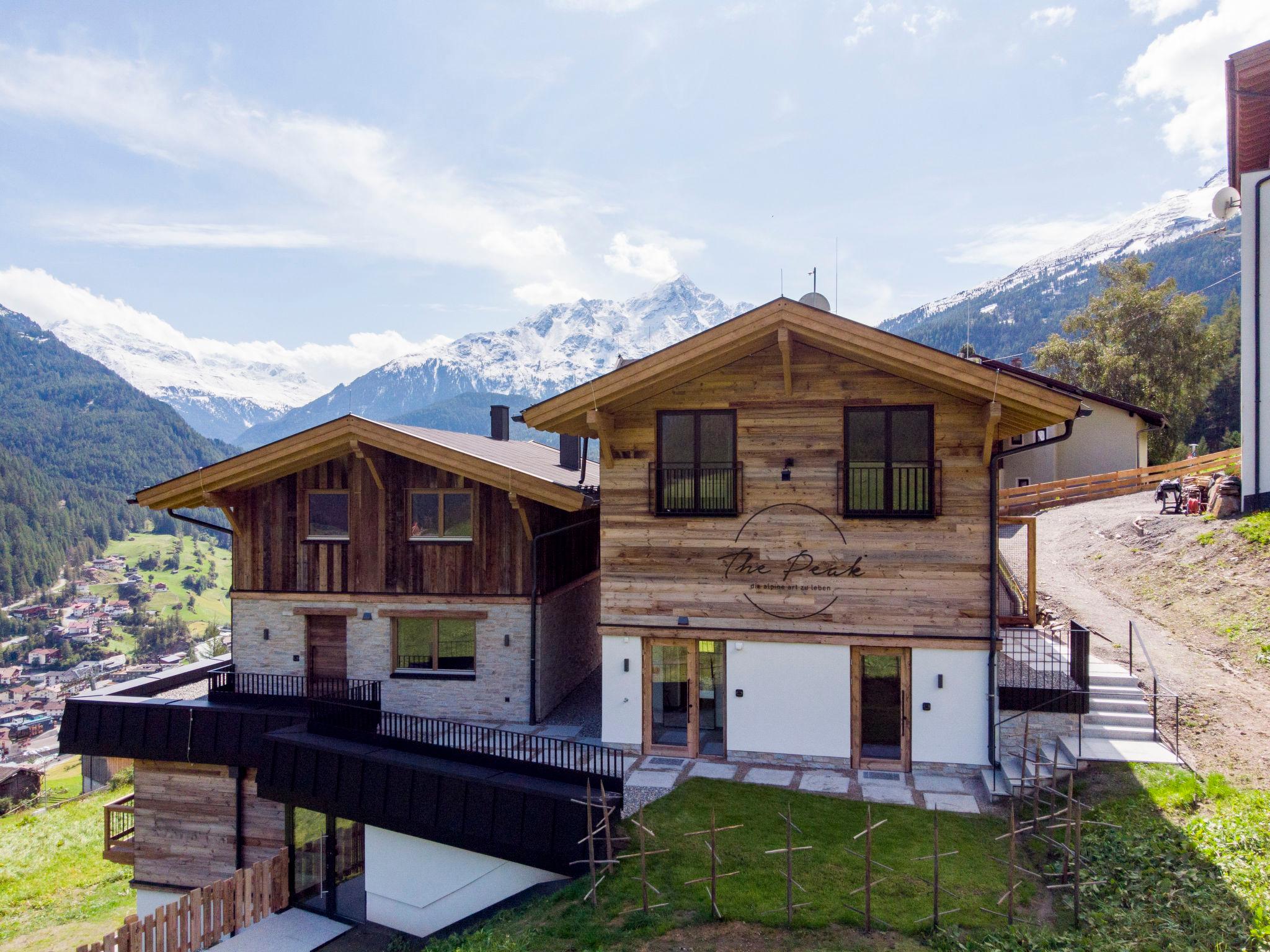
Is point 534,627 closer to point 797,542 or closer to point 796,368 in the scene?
point 797,542

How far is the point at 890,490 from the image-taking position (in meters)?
12.6

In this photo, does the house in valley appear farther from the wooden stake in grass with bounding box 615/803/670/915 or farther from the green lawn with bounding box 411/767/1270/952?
the green lawn with bounding box 411/767/1270/952

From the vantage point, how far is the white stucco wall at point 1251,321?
1614cm

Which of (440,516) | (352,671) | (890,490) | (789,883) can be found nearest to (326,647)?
(352,671)

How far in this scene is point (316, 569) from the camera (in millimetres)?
16625

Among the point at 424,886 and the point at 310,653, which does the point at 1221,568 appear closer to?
the point at 424,886

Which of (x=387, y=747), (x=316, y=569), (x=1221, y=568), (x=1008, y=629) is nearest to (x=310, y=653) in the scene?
(x=316, y=569)

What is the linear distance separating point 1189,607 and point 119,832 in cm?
2569

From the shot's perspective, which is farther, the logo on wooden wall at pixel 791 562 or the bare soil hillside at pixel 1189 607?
the logo on wooden wall at pixel 791 562

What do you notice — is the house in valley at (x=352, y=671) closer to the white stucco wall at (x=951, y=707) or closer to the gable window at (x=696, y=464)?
the gable window at (x=696, y=464)

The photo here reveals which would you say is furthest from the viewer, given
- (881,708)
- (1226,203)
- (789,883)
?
(1226,203)

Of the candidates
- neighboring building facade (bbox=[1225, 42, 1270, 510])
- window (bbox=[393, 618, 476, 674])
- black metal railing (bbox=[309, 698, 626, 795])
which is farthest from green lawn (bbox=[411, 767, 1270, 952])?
neighboring building facade (bbox=[1225, 42, 1270, 510])

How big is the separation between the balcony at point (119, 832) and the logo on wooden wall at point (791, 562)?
1415cm

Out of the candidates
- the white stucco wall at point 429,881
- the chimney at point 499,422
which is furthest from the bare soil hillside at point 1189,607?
the chimney at point 499,422
